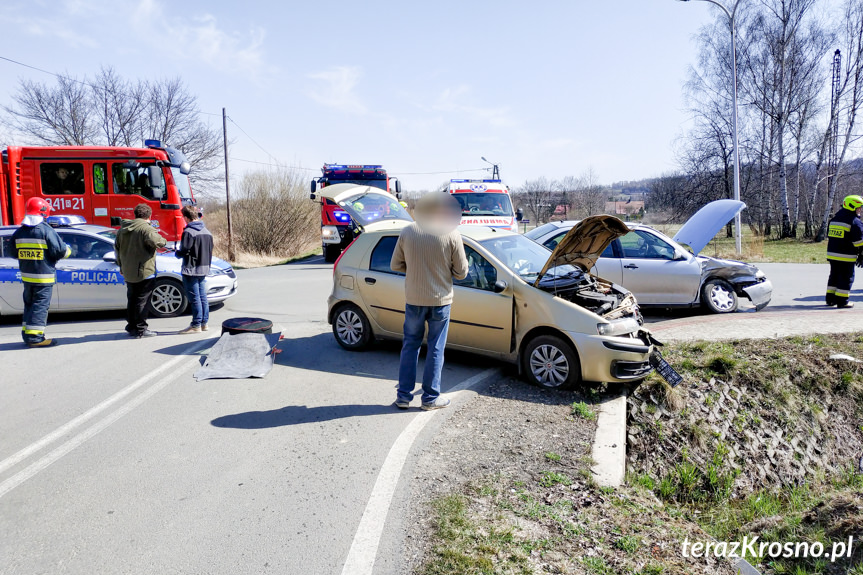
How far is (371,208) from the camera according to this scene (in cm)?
788

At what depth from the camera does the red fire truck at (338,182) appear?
63.0ft

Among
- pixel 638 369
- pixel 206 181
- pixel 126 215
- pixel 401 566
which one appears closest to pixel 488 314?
pixel 638 369

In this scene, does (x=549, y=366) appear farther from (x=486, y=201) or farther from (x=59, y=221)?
(x=486, y=201)

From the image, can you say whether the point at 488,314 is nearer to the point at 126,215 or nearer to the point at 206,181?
the point at 126,215

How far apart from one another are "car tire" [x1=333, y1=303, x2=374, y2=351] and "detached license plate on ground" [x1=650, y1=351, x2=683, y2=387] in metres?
3.34

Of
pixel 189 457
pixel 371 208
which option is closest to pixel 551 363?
pixel 371 208

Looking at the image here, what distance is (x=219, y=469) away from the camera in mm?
4168

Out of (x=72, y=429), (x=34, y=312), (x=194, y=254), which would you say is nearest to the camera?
(x=72, y=429)

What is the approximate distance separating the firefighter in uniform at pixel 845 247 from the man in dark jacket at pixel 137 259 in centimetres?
1089

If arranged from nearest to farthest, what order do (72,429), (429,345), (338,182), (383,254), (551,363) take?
1. (72,429)
2. (429,345)
3. (551,363)
4. (383,254)
5. (338,182)

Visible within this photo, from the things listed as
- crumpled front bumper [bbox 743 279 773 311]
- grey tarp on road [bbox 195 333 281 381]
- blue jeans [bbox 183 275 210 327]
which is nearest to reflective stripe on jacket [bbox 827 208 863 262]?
crumpled front bumper [bbox 743 279 773 311]

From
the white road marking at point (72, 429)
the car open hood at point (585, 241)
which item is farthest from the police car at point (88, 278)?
the car open hood at point (585, 241)

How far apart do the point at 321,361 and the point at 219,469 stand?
9.93 feet

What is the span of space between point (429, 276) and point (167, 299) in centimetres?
646
